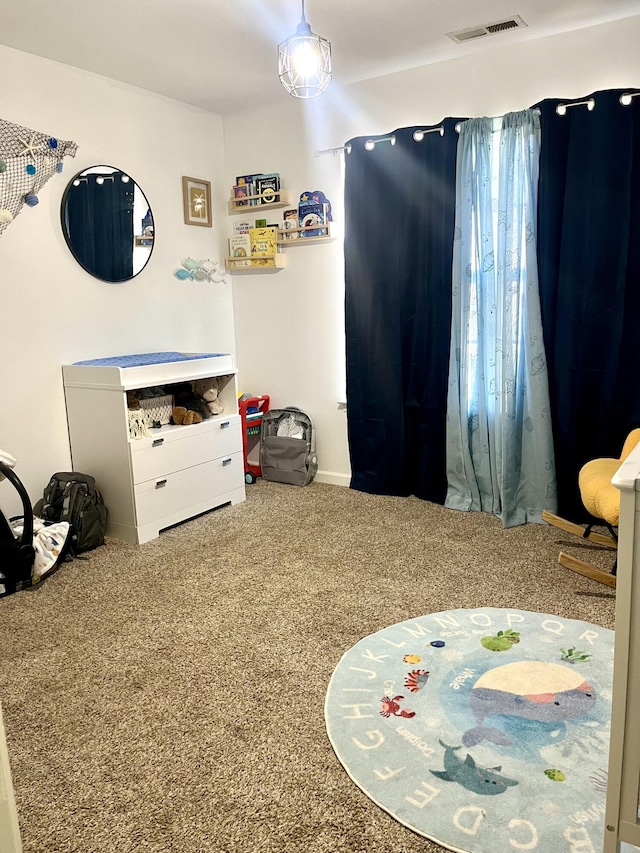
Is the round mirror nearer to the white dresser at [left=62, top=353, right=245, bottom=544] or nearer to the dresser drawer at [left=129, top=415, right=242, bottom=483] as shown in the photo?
the white dresser at [left=62, top=353, right=245, bottom=544]

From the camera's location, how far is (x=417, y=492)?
13.2 feet

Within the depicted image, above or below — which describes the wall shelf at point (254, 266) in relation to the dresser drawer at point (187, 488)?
above

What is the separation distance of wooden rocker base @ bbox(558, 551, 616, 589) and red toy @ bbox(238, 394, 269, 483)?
2209 millimetres

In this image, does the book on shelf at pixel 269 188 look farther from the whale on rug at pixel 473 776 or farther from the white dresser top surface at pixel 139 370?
the whale on rug at pixel 473 776

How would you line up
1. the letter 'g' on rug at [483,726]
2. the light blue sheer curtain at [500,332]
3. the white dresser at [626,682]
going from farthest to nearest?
the light blue sheer curtain at [500,332] → the letter 'g' on rug at [483,726] → the white dresser at [626,682]

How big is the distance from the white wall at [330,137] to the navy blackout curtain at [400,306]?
7.7 inches

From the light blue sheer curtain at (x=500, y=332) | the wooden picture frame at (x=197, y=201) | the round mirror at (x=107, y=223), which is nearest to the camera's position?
the light blue sheer curtain at (x=500, y=332)

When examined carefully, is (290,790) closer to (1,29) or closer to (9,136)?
(9,136)

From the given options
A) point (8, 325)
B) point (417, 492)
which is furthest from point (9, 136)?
point (417, 492)

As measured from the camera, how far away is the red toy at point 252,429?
447 cm

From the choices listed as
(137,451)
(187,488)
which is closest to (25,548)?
(137,451)

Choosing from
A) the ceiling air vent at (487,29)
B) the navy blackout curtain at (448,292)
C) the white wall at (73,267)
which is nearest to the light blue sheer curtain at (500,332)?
the navy blackout curtain at (448,292)

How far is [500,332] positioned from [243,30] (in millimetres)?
1953

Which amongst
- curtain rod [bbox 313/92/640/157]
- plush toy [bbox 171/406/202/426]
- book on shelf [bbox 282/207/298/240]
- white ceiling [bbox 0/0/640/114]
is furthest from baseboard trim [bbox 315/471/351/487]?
white ceiling [bbox 0/0/640/114]
